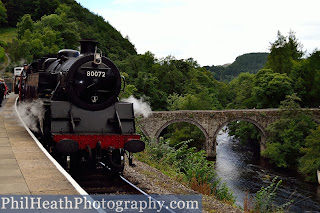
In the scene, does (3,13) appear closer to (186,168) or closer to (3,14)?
(3,14)

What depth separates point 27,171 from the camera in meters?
7.66

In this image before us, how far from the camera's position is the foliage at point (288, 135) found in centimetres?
3356

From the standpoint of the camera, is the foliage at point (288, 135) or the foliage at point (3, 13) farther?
the foliage at point (3, 13)

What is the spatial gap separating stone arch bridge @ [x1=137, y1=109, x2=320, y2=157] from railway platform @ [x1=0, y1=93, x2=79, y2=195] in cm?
2581

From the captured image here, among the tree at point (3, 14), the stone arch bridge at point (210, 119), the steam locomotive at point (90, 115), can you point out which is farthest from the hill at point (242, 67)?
the steam locomotive at point (90, 115)

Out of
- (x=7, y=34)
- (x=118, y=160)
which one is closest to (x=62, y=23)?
(x=7, y=34)

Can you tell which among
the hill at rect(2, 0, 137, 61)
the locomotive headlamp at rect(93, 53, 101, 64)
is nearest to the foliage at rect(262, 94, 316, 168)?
the locomotive headlamp at rect(93, 53, 101, 64)

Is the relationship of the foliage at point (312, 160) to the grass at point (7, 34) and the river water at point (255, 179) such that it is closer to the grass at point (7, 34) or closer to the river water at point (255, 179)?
the river water at point (255, 179)

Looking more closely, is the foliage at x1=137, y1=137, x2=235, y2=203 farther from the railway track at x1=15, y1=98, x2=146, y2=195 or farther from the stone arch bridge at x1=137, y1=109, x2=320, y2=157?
the stone arch bridge at x1=137, y1=109, x2=320, y2=157

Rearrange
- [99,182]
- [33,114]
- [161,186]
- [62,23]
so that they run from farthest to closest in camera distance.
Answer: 1. [62,23]
2. [33,114]
3. [161,186]
4. [99,182]

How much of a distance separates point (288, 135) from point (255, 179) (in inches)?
360

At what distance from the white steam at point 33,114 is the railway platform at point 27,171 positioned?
87 centimetres

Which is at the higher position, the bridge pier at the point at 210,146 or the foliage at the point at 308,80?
the foliage at the point at 308,80

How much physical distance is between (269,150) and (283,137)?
214cm
